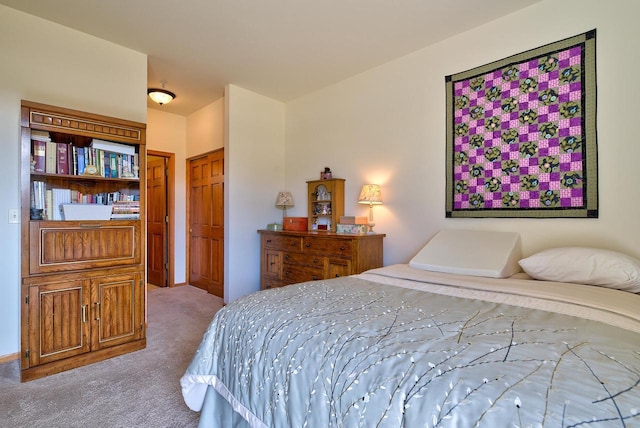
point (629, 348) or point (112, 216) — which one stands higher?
point (112, 216)

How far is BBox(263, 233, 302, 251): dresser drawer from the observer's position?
348cm

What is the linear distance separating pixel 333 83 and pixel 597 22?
2451 mm

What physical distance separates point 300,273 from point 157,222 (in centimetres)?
303

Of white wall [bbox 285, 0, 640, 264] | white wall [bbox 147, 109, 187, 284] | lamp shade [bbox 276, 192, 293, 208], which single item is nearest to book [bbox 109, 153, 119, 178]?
lamp shade [bbox 276, 192, 293, 208]

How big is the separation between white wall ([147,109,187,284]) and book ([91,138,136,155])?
227 cm

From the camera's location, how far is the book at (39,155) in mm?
2328

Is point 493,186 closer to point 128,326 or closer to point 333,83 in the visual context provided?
point 333,83

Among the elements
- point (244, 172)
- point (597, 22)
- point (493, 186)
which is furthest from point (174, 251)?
point (597, 22)

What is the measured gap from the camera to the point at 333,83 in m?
3.84

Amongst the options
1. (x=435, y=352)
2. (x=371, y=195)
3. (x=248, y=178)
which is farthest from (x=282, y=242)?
(x=435, y=352)

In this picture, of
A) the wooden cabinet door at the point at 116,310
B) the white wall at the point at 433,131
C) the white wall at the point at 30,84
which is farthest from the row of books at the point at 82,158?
the white wall at the point at 433,131

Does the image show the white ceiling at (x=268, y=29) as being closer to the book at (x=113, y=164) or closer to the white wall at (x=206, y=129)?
the white wall at (x=206, y=129)

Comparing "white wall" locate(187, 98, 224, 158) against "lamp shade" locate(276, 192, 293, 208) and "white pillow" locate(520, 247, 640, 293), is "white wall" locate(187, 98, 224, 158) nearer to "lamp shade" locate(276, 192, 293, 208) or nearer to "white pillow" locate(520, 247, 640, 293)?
"lamp shade" locate(276, 192, 293, 208)

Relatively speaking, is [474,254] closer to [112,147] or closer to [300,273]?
[300,273]
